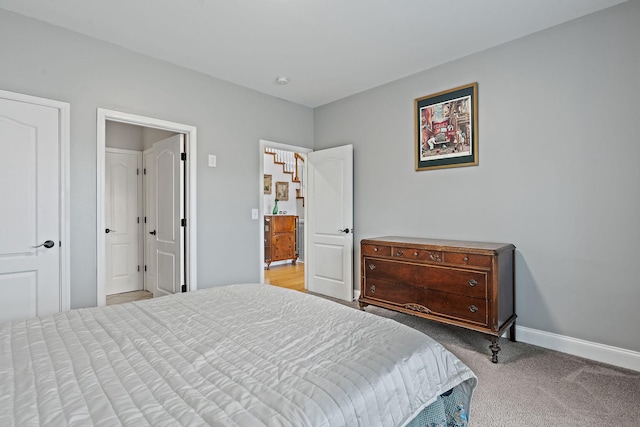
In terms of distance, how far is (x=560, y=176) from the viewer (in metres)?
2.73

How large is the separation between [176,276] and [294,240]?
362cm

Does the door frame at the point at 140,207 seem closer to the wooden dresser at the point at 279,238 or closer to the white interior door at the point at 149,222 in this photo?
the white interior door at the point at 149,222

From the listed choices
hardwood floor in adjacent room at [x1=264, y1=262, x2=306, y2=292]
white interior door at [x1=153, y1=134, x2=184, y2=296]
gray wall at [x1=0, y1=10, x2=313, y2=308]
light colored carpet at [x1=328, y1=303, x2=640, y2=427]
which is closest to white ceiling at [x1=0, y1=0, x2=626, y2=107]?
gray wall at [x1=0, y1=10, x2=313, y2=308]

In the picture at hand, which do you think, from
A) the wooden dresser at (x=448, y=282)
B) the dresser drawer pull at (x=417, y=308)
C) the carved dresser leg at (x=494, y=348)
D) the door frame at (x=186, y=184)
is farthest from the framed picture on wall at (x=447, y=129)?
the door frame at (x=186, y=184)

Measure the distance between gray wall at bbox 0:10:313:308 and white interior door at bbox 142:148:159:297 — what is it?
1142mm

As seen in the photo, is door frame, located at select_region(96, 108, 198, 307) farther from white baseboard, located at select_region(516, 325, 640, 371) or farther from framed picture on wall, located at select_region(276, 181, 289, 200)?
framed picture on wall, located at select_region(276, 181, 289, 200)

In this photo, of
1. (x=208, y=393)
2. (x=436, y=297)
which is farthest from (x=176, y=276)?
(x=208, y=393)

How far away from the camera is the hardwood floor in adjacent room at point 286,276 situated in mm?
5148

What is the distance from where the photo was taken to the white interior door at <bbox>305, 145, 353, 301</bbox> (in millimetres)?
4223

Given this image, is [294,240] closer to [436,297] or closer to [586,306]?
[436,297]

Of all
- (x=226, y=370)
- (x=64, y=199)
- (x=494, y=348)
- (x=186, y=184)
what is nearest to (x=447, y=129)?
(x=494, y=348)

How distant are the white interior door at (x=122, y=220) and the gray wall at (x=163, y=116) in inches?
67.9

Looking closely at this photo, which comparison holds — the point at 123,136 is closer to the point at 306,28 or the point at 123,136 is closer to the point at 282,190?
the point at 306,28

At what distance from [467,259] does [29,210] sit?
11.2 ft
